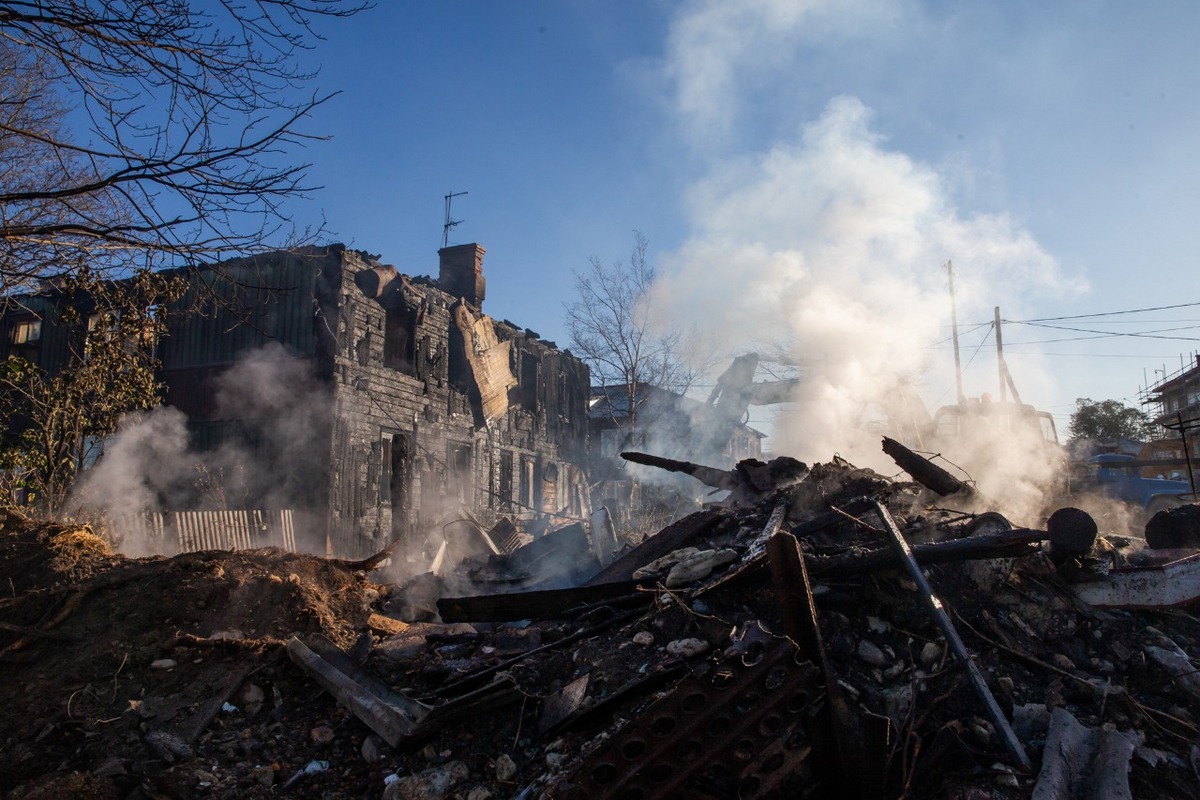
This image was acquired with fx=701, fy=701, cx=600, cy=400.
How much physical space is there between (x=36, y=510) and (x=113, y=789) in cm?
703

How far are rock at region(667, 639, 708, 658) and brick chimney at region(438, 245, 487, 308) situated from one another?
17.0 metres

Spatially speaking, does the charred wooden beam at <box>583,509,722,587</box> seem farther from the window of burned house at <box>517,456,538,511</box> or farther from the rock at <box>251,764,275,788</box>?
the window of burned house at <box>517,456,538,511</box>

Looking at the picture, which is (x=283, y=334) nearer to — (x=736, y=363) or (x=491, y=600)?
(x=491, y=600)

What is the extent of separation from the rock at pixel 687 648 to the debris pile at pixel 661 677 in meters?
0.02

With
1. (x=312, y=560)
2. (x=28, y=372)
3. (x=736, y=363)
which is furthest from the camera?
(x=736, y=363)

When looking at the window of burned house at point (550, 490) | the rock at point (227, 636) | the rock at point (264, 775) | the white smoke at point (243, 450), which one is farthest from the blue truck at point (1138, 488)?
the white smoke at point (243, 450)

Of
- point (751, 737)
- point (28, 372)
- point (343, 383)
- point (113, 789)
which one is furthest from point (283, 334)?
point (751, 737)

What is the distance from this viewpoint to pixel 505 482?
21.3m

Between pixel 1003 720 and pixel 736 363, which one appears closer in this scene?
pixel 1003 720

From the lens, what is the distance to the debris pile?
10.2 feet

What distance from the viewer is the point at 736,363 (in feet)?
81.5

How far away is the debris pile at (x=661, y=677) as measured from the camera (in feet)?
10.2

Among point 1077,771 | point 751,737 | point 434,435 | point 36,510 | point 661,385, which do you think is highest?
point 661,385

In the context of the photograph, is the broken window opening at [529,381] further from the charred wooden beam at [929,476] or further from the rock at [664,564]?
the rock at [664,564]
